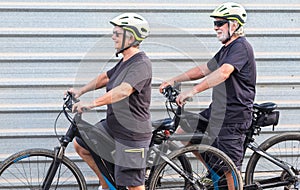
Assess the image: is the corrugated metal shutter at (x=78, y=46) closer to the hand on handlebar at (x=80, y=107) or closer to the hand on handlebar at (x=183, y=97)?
the hand on handlebar at (x=80, y=107)

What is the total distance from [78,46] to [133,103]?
1.35 m

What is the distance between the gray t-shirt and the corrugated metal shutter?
2.80 ft

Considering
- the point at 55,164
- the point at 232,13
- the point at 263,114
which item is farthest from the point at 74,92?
the point at 263,114

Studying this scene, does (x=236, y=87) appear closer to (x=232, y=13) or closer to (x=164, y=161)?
(x=232, y=13)

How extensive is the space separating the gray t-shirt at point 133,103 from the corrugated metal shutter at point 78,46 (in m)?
0.85

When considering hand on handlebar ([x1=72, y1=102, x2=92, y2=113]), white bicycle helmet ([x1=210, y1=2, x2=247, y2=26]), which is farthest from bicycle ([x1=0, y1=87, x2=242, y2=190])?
white bicycle helmet ([x1=210, y1=2, x2=247, y2=26])

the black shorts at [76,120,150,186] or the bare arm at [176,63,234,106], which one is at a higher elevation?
the bare arm at [176,63,234,106]

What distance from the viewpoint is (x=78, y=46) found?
5.78 m

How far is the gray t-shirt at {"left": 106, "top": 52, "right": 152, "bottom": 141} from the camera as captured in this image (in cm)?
459

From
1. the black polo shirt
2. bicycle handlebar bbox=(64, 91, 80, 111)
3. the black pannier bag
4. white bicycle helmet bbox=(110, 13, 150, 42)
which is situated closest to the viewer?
white bicycle helmet bbox=(110, 13, 150, 42)

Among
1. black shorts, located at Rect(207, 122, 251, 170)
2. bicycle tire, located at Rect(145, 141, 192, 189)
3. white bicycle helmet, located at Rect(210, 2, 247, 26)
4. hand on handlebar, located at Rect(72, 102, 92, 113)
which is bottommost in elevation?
bicycle tire, located at Rect(145, 141, 192, 189)

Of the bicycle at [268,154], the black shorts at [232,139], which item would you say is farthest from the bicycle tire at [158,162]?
the bicycle at [268,154]

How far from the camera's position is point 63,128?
19.0 feet

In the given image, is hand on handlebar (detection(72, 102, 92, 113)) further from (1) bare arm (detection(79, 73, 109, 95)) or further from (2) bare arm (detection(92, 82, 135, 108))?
(1) bare arm (detection(79, 73, 109, 95))
